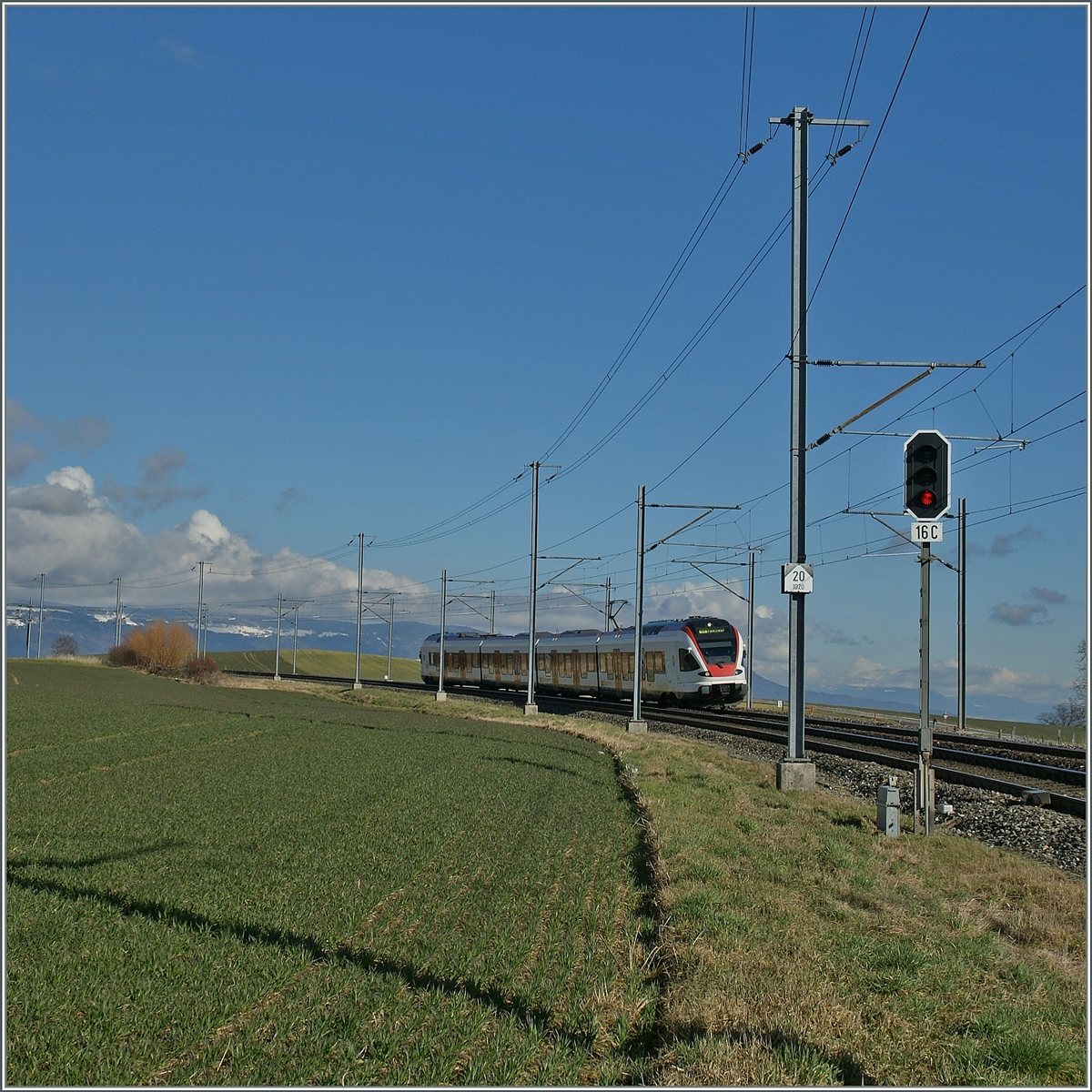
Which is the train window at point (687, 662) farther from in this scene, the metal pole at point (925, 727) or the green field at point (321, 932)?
the metal pole at point (925, 727)

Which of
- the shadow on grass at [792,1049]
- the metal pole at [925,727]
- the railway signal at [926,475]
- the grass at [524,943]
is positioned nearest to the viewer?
the shadow on grass at [792,1049]

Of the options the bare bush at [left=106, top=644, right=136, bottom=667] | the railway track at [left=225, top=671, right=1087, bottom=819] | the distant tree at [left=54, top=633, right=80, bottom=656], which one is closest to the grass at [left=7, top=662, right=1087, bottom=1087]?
the railway track at [left=225, top=671, right=1087, bottom=819]

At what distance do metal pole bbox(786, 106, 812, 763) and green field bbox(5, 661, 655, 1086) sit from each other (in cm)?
386

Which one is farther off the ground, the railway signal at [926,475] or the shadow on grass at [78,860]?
the railway signal at [926,475]

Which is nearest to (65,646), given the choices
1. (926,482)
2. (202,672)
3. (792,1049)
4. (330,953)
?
(202,672)

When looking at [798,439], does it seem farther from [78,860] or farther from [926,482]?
[78,860]

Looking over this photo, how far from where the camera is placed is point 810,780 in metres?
18.8

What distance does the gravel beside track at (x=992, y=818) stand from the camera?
561 inches

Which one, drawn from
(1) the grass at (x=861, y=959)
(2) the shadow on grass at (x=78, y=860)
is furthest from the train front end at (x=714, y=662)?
(2) the shadow on grass at (x=78, y=860)

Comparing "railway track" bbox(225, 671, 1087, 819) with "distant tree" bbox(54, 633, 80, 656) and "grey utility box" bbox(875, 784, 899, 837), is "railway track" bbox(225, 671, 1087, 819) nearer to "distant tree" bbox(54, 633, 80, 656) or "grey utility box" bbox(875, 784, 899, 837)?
"grey utility box" bbox(875, 784, 899, 837)

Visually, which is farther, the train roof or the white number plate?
the train roof

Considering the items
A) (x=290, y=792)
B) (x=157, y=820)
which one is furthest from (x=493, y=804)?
(x=157, y=820)

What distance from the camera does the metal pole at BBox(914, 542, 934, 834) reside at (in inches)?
557

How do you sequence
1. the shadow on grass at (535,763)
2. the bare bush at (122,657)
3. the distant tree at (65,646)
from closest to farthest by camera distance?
the shadow on grass at (535,763)
the bare bush at (122,657)
the distant tree at (65,646)
